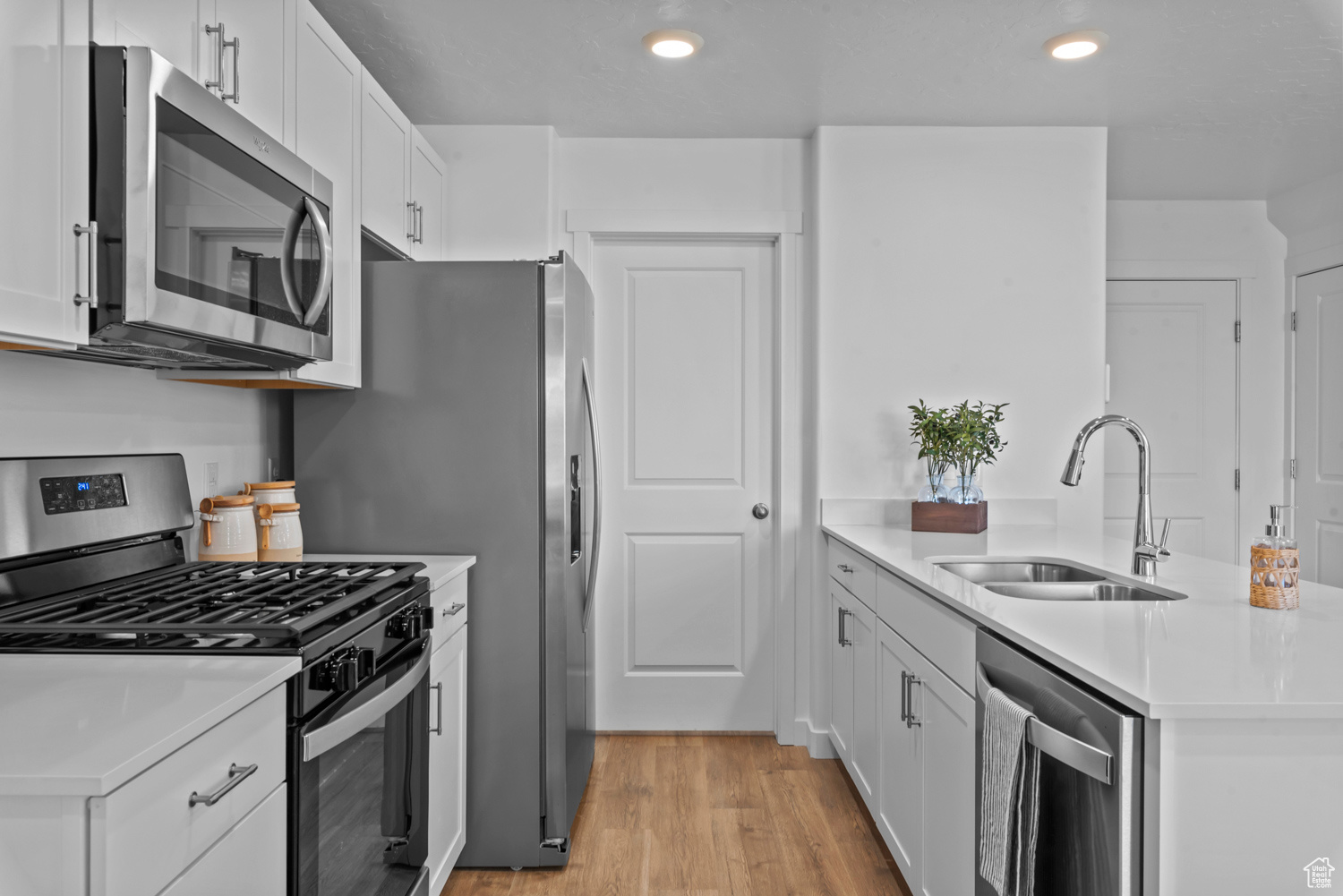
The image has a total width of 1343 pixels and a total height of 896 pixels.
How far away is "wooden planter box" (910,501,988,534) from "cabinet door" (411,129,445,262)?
1.90m

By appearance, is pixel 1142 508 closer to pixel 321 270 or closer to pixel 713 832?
pixel 713 832

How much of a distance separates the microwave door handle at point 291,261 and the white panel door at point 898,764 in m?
1.61

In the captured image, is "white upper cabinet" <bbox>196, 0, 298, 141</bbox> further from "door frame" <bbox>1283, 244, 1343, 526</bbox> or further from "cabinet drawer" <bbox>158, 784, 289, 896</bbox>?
"door frame" <bbox>1283, 244, 1343, 526</bbox>

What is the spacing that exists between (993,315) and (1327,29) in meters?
1.26

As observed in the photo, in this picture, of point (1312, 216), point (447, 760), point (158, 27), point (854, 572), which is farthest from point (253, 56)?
point (1312, 216)

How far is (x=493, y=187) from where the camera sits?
3.17 metres

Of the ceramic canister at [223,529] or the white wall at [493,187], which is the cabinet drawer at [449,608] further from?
the white wall at [493,187]

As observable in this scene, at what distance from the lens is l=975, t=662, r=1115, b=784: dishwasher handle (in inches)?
44.3

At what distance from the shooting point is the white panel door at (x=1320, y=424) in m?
3.81

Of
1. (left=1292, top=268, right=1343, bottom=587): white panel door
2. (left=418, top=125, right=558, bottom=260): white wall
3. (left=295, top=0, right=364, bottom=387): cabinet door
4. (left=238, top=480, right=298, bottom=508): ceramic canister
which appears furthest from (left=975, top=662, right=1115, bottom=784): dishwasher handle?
(left=1292, top=268, right=1343, bottom=587): white panel door

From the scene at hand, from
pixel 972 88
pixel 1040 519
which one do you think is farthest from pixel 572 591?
pixel 972 88

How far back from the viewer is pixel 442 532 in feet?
7.49

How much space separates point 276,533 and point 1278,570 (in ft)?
7.25

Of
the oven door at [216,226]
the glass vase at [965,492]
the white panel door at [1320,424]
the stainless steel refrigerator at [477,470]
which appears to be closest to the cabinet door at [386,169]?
the stainless steel refrigerator at [477,470]
